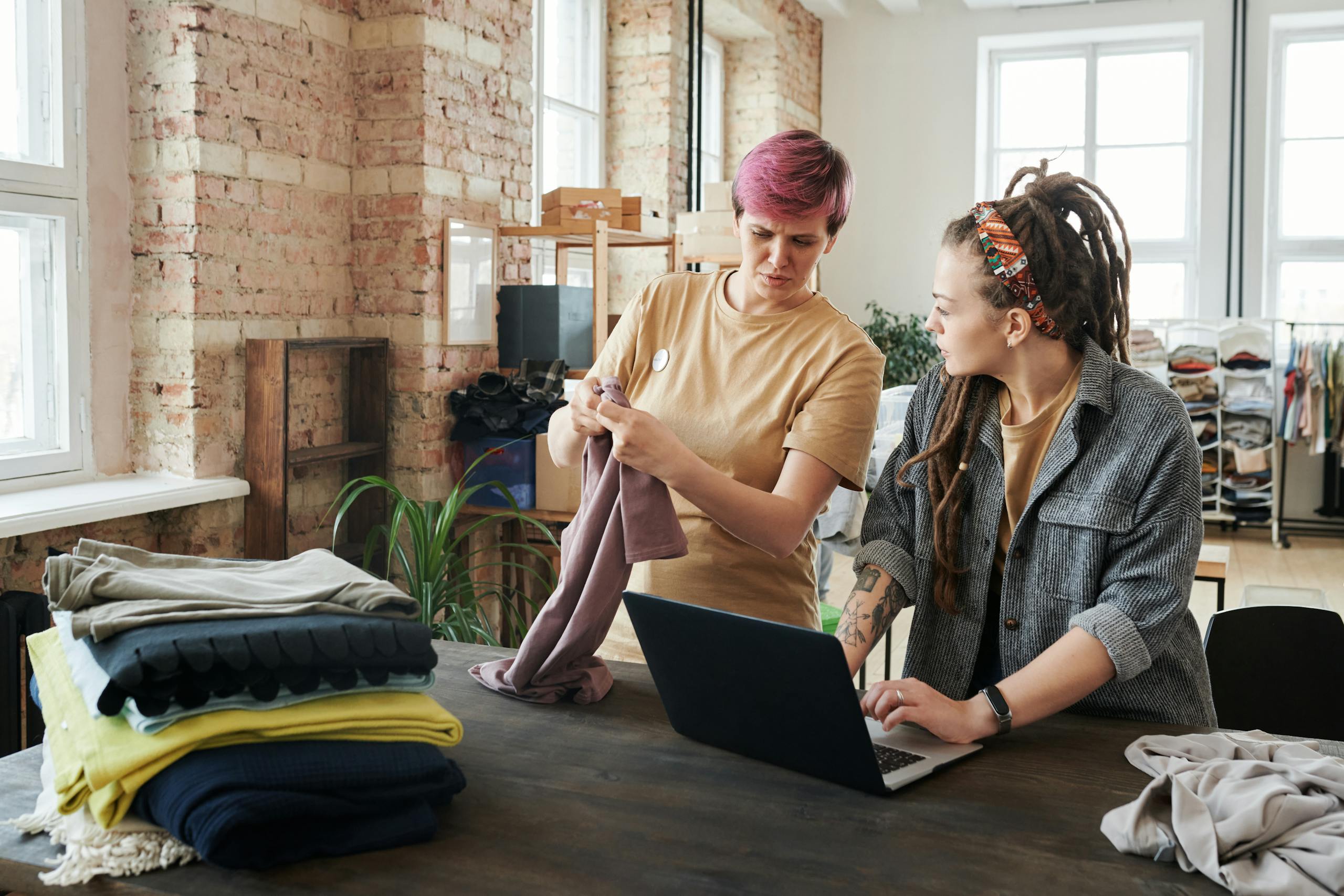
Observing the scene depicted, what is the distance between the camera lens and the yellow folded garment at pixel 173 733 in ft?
3.20

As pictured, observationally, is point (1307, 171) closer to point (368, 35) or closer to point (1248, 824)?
point (368, 35)

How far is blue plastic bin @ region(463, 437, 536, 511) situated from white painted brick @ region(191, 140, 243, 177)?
1.20 m

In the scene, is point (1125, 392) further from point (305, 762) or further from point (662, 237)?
point (662, 237)

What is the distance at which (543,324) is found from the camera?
4.17m

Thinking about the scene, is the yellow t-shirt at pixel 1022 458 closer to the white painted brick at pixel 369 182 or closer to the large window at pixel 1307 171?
the white painted brick at pixel 369 182

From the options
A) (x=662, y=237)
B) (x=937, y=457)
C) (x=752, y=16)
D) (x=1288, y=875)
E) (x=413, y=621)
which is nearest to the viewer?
(x=1288, y=875)

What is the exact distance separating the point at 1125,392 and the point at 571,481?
2.51m

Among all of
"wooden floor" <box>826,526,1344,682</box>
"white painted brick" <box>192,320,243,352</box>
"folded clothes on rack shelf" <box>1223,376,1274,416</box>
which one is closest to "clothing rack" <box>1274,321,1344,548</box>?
"wooden floor" <box>826,526,1344,682</box>

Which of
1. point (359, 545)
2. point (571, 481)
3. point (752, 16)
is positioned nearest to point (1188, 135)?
point (752, 16)

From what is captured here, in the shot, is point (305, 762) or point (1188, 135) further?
point (1188, 135)

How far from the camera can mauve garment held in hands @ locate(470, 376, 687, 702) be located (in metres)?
1.46

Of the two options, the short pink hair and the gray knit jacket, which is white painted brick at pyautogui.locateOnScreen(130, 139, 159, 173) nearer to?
the short pink hair

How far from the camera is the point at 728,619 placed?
1.16 m

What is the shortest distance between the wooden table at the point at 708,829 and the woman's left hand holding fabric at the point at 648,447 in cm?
33
